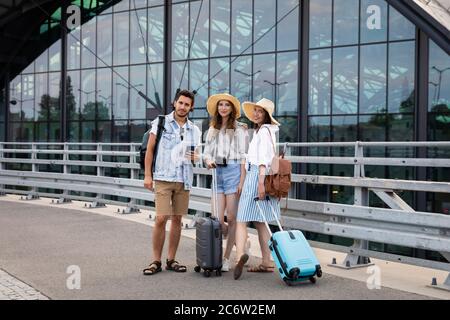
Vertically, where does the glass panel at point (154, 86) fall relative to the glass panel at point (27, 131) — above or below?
above

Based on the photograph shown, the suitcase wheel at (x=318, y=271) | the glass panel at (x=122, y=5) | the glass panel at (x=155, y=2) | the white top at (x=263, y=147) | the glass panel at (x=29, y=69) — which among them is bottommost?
the suitcase wheel at (x=318, y=271)

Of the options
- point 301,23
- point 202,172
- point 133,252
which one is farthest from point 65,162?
point 301,23

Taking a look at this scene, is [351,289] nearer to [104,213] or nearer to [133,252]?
[133,252]

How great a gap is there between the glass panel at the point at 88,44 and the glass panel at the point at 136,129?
468 cm

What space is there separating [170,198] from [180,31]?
24.0 meters

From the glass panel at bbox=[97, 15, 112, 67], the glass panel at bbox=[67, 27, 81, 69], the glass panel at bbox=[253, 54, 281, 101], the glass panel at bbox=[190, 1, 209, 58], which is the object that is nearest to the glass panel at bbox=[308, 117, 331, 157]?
the glass panel at bbox=[253, 54, 281, 101]

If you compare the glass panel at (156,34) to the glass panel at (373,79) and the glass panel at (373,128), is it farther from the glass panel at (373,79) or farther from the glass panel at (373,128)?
the glass panel at (373,128)

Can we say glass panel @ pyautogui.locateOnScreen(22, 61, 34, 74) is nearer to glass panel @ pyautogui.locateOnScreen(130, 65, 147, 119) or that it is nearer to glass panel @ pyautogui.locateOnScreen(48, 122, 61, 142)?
glass panel @ pyautogui.locateOnScreen(48, 122, 61, 142)

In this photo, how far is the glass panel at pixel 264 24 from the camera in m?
26.3

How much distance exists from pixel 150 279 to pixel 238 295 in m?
1.11

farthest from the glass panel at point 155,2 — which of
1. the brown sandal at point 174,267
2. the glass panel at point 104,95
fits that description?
the brown sandal at point 174,267

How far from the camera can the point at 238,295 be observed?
17.3ft

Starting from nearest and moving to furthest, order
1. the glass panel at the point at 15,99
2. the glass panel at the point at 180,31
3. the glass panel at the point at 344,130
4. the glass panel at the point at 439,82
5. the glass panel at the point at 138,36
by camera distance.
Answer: the glass panel at the point at 439,82
the glass panel at the point at 344,130
the glass panel at the point at 180,31
the glass panel at the point at 138,36
the glass panel at the point at 15,99

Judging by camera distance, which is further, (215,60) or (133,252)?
(215,60)
